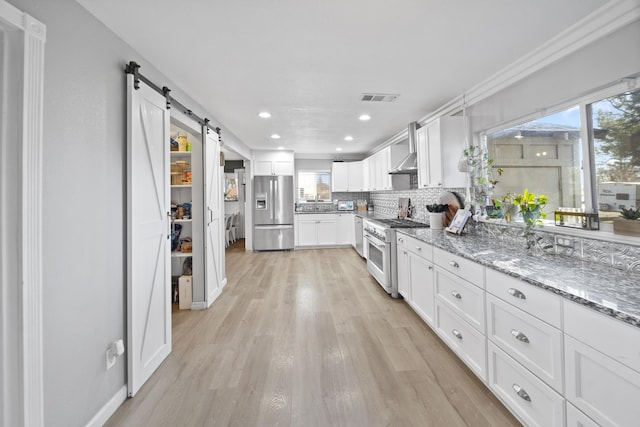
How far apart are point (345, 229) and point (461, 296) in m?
4.64

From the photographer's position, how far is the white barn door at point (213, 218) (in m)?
3.12

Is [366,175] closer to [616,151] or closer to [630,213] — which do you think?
[616,151]

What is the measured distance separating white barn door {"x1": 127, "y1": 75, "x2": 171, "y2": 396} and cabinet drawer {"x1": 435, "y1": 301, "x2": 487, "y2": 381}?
89.8 inches

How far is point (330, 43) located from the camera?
186 cm

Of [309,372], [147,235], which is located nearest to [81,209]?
[147,235]

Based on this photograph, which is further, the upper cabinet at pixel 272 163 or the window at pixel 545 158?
the upper cabinet at pixel 272 163

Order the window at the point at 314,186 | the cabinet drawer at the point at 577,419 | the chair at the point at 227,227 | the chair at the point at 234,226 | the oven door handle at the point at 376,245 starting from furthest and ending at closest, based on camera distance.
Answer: the chair at the point at 234,226 < the window at the point at 314,186 < the chair at the point at 227,227 < the oven door handle at the point at 376,245 < the cabinet drawer at the point at 577,419

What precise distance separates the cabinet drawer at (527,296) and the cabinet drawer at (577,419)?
327 millimetres

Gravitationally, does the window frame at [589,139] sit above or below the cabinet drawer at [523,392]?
above

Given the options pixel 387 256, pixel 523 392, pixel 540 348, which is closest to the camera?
pixel 540 348

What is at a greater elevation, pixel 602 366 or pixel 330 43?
pixel 330 43

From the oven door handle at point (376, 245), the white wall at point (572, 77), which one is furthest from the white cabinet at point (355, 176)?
the white wall at point (572, 77)

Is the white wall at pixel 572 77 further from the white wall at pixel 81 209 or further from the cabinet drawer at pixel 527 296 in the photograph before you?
the white wall at pixel 81 209

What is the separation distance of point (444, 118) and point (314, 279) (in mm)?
2853
